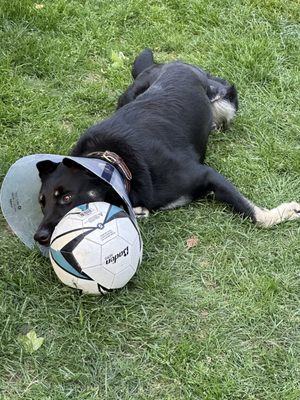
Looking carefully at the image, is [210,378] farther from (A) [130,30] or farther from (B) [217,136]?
(A) [130,30]

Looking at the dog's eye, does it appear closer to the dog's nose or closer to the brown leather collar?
the dog's nose

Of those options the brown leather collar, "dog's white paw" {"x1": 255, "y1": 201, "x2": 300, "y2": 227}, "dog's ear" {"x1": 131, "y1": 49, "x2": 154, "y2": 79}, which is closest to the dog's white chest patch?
the brown leather collar

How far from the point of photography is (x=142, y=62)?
569cm

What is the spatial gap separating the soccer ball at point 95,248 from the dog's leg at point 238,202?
0.89m

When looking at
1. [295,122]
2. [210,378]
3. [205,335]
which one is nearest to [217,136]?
[295,122]

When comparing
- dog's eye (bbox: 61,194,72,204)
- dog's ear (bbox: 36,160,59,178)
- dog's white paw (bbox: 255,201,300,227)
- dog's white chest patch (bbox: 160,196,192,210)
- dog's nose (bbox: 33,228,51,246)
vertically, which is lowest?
dog's white paw (bbox: 255,201,300,227)

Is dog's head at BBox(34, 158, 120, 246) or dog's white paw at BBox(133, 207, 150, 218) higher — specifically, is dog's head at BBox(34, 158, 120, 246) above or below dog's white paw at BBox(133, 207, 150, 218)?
above

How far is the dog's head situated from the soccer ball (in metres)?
0.14

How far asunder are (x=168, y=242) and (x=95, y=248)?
0.81 meters

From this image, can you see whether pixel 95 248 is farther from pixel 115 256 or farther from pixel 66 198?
pixel 66 198

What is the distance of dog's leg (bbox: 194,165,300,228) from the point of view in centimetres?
442

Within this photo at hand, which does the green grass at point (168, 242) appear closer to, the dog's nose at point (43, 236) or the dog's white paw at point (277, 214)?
the dog's white paw at point (277, 214)

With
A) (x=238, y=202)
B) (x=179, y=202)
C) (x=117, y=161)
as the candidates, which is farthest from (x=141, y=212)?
(x=238, y=202)

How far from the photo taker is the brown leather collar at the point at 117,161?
165 inches
